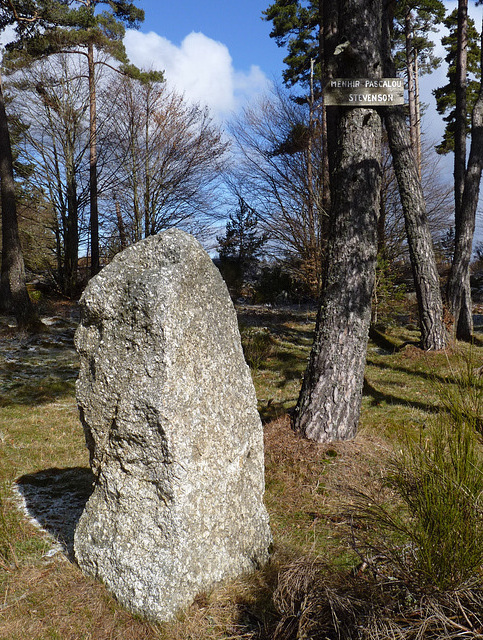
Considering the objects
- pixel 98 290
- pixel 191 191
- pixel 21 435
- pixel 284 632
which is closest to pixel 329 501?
pixel 284 632

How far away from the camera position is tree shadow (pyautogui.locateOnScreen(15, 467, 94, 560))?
3.29 m

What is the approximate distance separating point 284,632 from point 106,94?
1538 centimetres

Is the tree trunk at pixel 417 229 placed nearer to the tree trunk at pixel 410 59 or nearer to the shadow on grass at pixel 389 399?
the shadow on grass at pixel 389 399

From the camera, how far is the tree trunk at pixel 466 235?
9.25 m

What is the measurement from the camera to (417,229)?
27.9 feet

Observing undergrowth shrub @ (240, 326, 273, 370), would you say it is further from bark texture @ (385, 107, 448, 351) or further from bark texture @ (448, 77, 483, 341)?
bark texture @ (448, 77, 483, 341)

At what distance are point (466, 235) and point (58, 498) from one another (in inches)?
347

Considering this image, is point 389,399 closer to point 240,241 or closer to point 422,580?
point 422,580

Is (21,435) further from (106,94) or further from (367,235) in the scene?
(106,94)

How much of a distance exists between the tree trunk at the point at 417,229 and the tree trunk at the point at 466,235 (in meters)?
1.27

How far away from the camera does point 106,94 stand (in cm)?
1465

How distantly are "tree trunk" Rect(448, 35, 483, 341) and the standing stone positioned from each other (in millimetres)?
8065

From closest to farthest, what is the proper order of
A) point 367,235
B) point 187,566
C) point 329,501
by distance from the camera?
point 187,566, point 329,501, point 367,235

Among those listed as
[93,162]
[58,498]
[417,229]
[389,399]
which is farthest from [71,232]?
[58,498]
